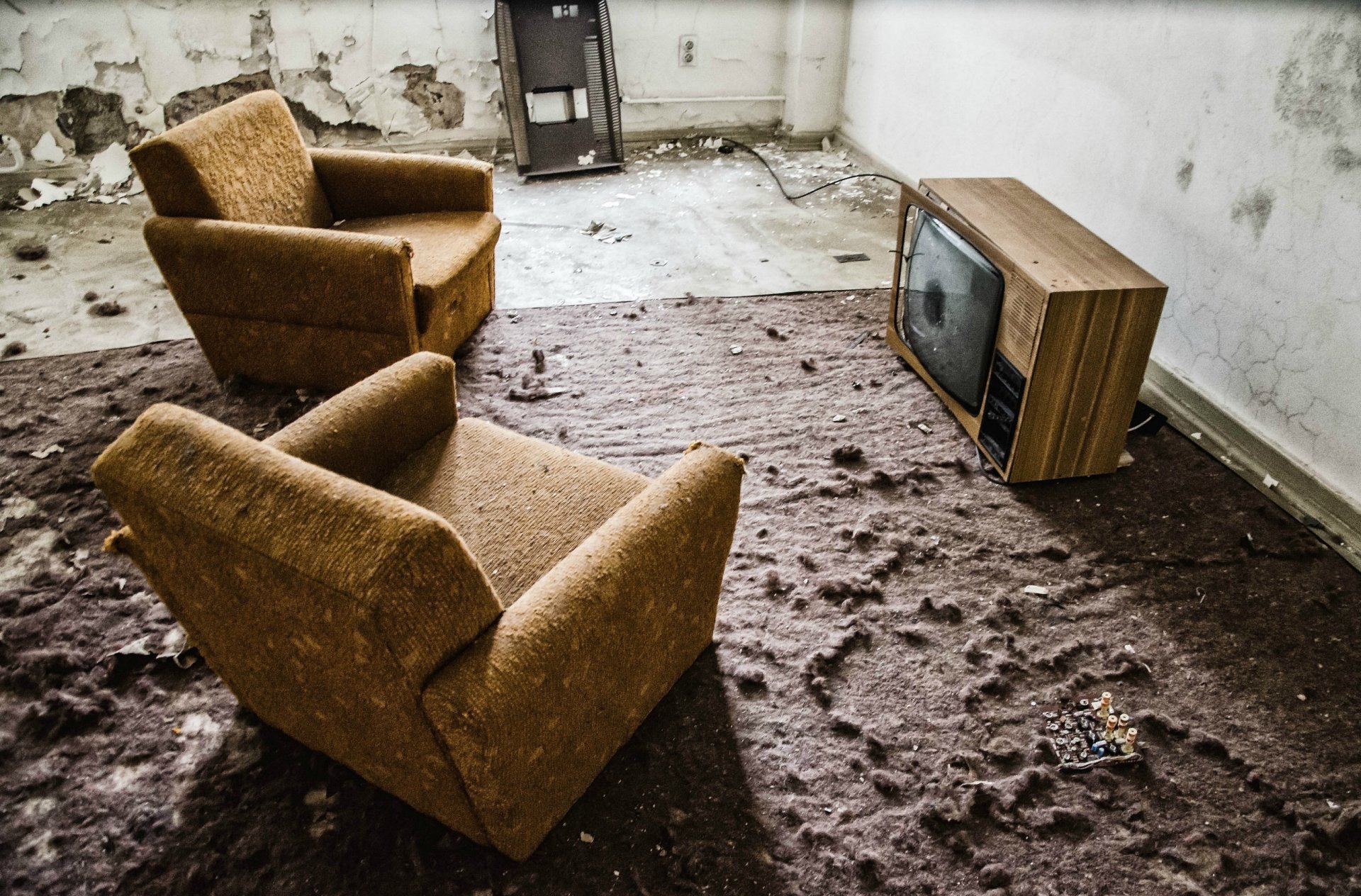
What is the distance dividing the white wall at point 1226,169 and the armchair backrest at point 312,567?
2204mm

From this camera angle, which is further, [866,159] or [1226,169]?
[866,159]

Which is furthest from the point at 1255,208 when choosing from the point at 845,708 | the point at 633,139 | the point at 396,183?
the point at 633,139

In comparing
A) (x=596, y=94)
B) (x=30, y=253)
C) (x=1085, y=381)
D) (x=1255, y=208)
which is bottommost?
(x=30, y=253)

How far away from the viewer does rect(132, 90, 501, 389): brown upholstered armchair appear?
2.39 meters

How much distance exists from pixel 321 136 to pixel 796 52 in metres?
2.65

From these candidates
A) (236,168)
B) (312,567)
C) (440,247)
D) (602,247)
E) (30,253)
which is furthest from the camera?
(602,247)

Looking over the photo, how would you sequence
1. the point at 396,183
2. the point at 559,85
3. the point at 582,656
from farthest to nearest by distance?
the point at 559,85, the point at 396,183, the point at 582,656

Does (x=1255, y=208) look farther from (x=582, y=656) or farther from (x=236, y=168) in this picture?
(x=236, y=168)

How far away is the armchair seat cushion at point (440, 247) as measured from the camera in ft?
8.29

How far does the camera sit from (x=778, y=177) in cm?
450

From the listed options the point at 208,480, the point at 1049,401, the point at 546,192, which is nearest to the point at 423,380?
the point at 208,480

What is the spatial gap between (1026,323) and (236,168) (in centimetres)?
229

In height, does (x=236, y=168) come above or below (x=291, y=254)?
above

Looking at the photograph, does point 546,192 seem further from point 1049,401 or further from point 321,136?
point 1049,401
